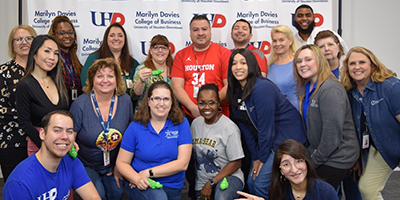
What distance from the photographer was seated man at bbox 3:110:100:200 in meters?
2.03

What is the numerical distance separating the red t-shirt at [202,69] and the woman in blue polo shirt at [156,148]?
795mm

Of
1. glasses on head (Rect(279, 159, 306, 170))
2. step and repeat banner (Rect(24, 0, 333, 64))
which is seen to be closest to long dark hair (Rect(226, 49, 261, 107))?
glasses on head (Rect(279, 159, 306, 170))

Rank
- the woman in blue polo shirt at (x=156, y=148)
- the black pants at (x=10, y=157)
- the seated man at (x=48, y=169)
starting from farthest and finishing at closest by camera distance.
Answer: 1. the black pants at (x=10, y=157)
2. the woman in blue polo shirt at (x=156, y=148)
3. the seated man at (x=48, y=169)

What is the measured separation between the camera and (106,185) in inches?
120

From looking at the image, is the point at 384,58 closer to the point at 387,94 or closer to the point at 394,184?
the point at 394,184

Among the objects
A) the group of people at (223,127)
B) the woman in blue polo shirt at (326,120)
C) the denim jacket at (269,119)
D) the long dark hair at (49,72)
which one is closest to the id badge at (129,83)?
the group of people at (223,127)

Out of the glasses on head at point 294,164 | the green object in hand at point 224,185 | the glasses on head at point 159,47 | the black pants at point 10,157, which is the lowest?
the green object in hand at point 224,185

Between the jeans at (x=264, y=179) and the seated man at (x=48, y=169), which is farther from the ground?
the seated man at (x=48, y=169)

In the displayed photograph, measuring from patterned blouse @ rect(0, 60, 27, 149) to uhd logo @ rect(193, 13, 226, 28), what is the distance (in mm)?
2383

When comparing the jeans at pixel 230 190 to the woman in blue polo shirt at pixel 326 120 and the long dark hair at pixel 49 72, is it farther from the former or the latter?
the long dark hair at pixel 49 72

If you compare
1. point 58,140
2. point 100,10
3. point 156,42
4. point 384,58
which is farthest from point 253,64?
point 384,58

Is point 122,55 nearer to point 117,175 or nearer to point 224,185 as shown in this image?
point 117,175

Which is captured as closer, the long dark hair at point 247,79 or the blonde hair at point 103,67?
the long dark hair at point 247,79

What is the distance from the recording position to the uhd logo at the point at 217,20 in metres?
4.52
